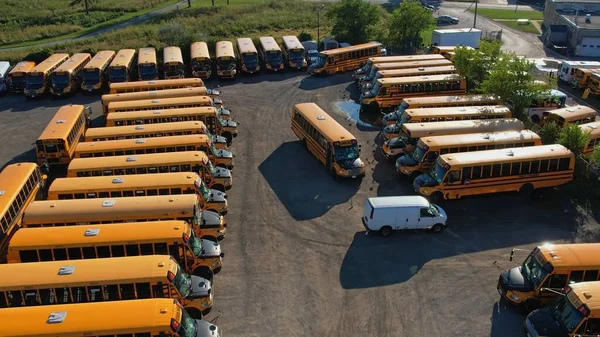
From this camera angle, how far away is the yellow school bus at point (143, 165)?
96.4 feet

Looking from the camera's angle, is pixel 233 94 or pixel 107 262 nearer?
pixel 107 262

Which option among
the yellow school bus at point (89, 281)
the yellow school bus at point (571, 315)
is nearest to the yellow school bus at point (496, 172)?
the yellow school bus at point (571, 315)

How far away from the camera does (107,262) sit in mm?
20719

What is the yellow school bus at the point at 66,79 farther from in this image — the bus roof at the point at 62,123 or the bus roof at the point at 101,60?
the bus roof at the point at 62,123

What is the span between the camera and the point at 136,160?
2977cm

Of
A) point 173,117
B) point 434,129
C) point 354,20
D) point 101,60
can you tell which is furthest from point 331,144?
point 354,20

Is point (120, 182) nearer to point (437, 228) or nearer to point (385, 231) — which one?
point (385, 231)

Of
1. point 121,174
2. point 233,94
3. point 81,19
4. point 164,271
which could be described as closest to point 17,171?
point 121,174

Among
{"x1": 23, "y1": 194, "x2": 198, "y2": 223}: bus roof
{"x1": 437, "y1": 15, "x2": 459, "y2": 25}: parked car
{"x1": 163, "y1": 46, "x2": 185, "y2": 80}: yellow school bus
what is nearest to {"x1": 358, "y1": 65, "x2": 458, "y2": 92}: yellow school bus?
{"x1": 163, "y1": 46, "x2": 185, "y2": 80}: yellow school bus

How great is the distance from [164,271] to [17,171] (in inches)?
583

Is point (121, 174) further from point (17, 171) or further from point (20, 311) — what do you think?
point (20, 311)

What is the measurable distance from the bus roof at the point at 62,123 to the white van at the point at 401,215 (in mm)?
21374

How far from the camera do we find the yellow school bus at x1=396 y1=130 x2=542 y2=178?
3244 centimetres

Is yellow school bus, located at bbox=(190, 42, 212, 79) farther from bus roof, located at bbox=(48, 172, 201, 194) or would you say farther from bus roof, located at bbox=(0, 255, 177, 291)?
bus roof, located at bbox=(0, 255, 177, 291)
